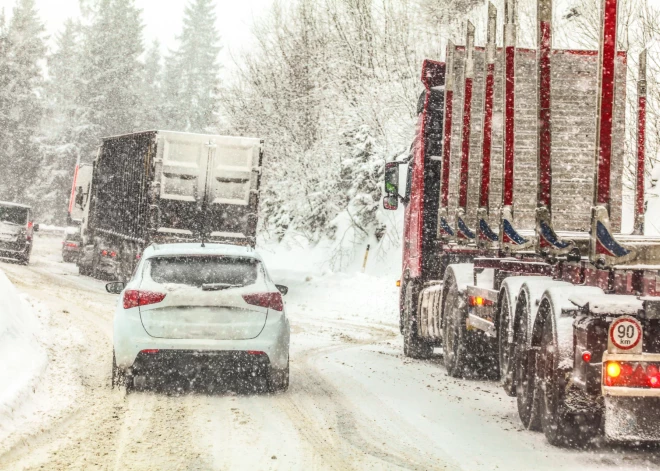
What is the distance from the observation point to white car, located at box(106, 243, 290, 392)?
330 inches

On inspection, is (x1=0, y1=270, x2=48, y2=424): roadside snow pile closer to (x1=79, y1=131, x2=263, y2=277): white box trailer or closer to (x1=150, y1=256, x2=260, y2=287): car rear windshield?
(x1=150, y1=256, x2=260, y2=287): car rear windshield

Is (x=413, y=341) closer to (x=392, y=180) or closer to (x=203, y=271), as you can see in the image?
(x=392, y=180)

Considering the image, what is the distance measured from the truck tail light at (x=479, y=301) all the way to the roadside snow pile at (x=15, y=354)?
4338mm

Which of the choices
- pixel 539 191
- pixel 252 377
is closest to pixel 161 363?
pixel 252 377

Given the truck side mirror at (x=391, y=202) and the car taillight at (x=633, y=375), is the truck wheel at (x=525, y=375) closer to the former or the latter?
the car taillight at (x=633, y=375)

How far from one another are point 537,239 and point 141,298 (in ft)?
12.8

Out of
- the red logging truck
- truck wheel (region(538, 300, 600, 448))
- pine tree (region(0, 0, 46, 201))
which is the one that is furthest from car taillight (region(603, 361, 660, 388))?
pine tree (region(0, 0, 46, 201))

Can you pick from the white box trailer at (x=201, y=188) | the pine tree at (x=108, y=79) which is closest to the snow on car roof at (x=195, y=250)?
the white box trailer at (x=201, y=188)

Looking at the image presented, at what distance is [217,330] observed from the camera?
8.43 meters

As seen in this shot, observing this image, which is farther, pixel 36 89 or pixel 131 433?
pixel 36 89

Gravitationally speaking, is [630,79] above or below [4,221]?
above

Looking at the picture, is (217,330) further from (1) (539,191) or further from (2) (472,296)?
(1) (539,191)

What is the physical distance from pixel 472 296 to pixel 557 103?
220cm

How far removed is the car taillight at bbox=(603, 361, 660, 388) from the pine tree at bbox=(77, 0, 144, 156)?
6078cm
